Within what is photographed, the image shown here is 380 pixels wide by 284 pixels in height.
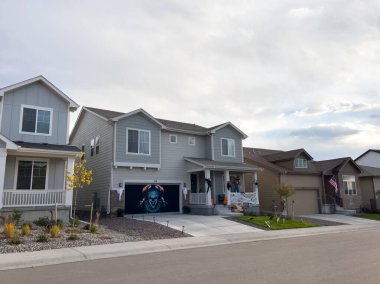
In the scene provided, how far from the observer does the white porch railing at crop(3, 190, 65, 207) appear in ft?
54.4

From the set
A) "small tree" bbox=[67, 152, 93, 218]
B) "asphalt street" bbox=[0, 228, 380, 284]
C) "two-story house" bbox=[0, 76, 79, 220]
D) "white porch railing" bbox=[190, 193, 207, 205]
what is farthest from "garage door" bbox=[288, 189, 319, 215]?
"two-story house" bbox=[0, 76, 79, 220]

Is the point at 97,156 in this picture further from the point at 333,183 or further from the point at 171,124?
the point at 333,183

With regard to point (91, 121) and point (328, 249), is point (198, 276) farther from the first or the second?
point (91, 121)

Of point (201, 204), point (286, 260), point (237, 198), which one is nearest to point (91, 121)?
point (201, 204)

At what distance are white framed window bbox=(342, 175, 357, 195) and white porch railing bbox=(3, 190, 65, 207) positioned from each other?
1063 inches

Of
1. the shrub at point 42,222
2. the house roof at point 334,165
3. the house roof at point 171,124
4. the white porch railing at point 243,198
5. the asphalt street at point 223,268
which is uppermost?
the house roof at point 171,124

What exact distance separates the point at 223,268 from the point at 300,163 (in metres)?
24.7

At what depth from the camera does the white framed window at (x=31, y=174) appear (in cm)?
1797

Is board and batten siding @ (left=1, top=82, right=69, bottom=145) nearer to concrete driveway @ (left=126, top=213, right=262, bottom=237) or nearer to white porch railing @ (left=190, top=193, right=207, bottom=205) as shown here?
concrete driveway @ (left=126, top=213, right=262, bottom=237)

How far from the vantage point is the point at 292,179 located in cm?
3009

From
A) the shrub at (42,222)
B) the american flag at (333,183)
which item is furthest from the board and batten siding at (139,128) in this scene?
the american flag at (333,183)

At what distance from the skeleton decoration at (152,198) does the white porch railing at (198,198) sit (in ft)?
7.24

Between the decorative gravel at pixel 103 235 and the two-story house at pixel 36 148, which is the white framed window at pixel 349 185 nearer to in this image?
the decorative gravel at pixel 103 235

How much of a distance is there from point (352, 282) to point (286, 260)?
103 inches
